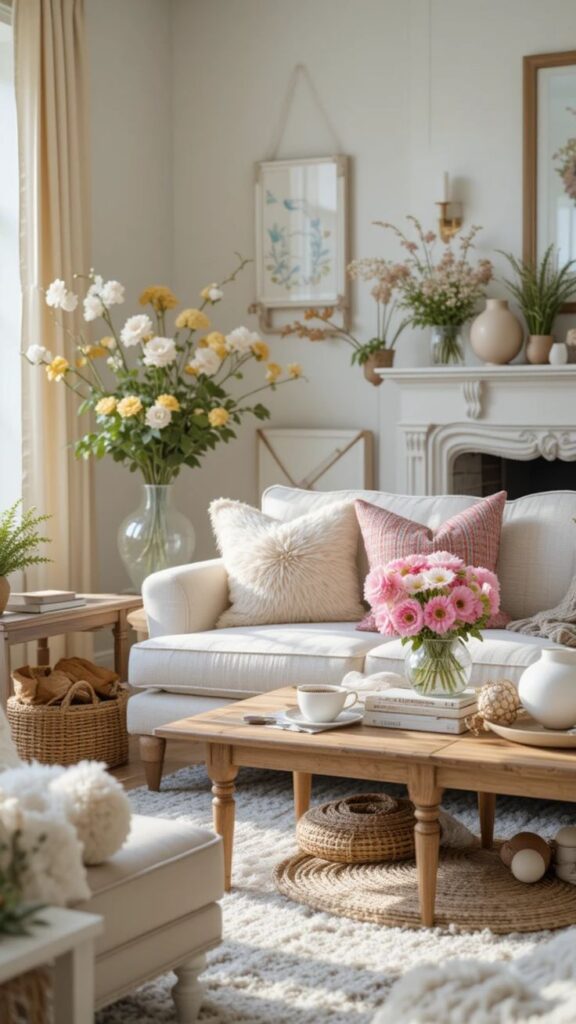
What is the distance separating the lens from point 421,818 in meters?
3.00

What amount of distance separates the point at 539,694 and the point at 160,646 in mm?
1560

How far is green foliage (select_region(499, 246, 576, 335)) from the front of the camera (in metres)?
5.46

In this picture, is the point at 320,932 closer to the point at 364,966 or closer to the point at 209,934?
the point at 364,966

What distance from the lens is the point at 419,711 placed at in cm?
319

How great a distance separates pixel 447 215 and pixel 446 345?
54cm

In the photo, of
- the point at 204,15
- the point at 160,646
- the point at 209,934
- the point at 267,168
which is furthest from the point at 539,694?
the point at 204,15

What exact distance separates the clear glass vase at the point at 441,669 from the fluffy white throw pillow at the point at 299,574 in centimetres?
122

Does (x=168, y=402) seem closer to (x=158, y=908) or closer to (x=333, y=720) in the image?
(x=333, y=720)

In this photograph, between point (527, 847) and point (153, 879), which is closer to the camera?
point (153, 879)

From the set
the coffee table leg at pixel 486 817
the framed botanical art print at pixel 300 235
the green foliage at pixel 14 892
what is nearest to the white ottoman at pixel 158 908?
the green foliage at pixel 14 892

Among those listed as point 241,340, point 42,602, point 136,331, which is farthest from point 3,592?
point 241,340

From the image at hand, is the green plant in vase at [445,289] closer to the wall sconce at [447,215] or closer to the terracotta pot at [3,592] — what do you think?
the wall sconce at [447,215]

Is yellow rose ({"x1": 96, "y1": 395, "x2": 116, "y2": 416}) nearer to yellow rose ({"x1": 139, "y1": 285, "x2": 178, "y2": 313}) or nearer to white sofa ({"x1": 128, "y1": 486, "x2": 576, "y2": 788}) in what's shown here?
yellow rose ({"x1": 139, "y1": 285, "x2": 178, "y2": 313})

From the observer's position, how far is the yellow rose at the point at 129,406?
4789 millimetres
